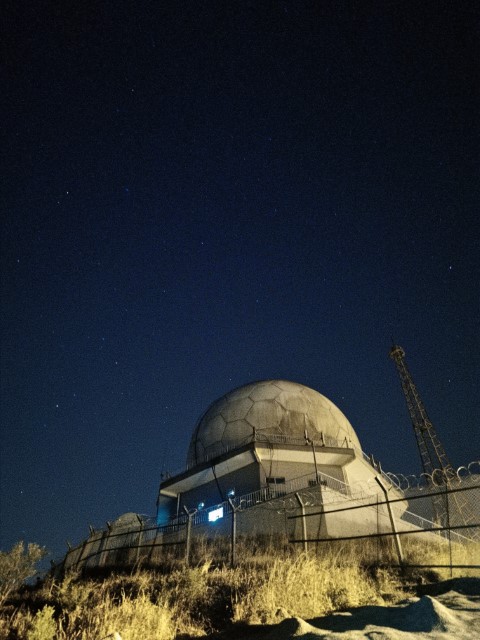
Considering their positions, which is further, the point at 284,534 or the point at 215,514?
the point at 215,514

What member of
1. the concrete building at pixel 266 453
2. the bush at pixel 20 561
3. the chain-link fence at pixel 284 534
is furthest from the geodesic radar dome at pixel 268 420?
the bush at pixel 20 561

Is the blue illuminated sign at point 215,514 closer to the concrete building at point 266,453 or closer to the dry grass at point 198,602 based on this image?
the concrete building at point 266,453

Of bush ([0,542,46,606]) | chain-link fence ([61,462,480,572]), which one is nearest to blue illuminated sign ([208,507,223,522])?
chain-link fence ([61,462,480,572])

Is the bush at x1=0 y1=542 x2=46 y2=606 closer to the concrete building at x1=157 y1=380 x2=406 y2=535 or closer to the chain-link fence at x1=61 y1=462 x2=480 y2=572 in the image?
the chain-link fence at x1=61 y1=462 x2=480 y2=572

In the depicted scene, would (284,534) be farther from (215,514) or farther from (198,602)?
(198,602)

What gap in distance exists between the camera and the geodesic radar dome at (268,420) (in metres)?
21.3

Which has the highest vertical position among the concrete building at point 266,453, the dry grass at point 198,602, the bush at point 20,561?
the concrete building at point 266,453

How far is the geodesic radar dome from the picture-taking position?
69.8 feet

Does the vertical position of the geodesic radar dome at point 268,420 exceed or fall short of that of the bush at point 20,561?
it exceeds it

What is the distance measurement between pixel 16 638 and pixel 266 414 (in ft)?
58.4

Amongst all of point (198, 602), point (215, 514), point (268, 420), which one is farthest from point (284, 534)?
point (268, 420)

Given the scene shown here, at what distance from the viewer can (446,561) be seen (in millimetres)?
8398

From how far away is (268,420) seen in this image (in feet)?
71.4

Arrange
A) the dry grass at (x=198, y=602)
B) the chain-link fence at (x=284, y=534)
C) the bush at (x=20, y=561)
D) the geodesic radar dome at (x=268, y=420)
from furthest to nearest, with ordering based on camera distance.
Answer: the geodesic radar dome at (x=268, y=420), the bush at (x=20, y=561), the chain-link fence at (x=284, y=534), the dry grass at (x=198, y=602)
